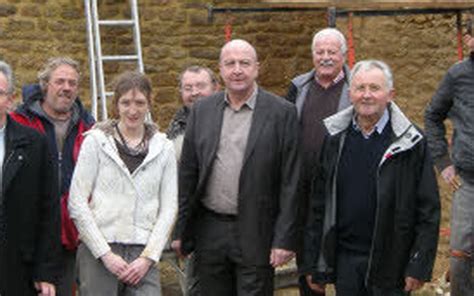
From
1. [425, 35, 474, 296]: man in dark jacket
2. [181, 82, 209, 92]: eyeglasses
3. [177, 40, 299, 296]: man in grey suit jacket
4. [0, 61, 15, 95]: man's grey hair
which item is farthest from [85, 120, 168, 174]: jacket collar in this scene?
[425, 35, 474, 296]: man in dark jacket

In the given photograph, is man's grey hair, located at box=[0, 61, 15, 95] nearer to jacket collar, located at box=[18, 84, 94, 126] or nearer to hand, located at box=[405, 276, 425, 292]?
jacket collar, located at box=[18, 84, 94, 126]

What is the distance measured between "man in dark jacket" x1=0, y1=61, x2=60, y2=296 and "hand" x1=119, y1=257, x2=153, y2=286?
364 millimetres

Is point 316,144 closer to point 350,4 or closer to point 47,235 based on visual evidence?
point 47,235

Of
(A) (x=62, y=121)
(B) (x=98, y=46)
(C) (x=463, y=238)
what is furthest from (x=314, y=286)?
(B) (x=98, y=46)

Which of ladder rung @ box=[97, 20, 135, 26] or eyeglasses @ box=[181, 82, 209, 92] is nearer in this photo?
eyeglasses @ box=[181, 82, 209, 92]

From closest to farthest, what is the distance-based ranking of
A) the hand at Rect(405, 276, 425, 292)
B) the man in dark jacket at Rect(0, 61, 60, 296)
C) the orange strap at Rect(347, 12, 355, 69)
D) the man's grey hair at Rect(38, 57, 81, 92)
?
1. the man in dark jacket at Rect(0, 61, 60, 296)
2. the hand at Rect(405, 276, 425, 292)
3. the man's grey hair at Rect(38, 57, 81, 92)
4. the orange strap at Rect(347, 12, 355, 69)

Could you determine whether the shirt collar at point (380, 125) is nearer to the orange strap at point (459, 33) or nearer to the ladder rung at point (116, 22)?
the orange strap at point (459, 33)

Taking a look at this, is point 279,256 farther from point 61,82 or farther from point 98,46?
point 98,46

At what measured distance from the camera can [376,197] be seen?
539 cm

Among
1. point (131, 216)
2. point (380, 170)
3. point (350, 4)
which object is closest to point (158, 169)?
point (131, 216)

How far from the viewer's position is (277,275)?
26.0 ft

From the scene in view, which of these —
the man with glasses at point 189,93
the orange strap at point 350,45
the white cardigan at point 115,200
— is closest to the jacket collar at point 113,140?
the white cardigan at point 115,200

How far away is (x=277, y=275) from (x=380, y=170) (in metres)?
2.72

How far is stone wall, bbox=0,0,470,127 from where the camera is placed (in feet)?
31.2
